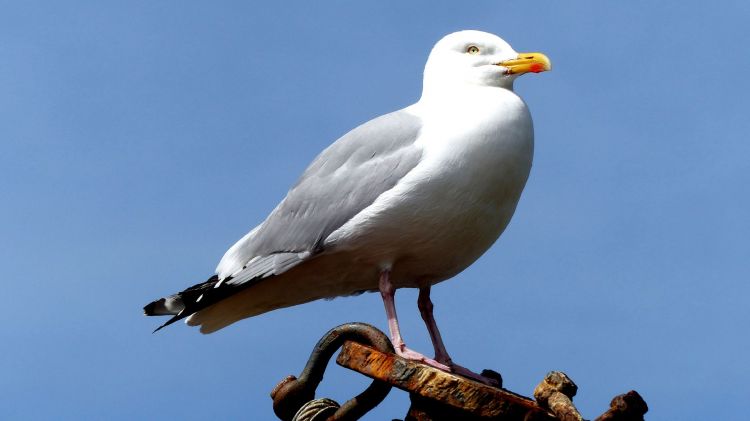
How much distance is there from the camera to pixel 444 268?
711 centimetres

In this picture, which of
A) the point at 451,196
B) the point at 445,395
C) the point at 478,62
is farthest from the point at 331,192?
the point at 445,395

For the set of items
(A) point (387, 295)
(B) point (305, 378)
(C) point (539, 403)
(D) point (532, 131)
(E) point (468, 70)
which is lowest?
(C) point (539, 403)

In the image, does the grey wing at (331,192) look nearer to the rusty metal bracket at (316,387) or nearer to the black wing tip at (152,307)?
the black wing tip at (152,307)

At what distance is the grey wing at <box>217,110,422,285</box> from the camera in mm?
6898

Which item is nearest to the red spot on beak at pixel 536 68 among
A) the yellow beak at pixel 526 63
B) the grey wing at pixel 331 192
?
the yellow beak at pixel 526 63

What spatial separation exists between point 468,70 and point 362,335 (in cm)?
283

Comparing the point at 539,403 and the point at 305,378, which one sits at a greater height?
the point at 305,378

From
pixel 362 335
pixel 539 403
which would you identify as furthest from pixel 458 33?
pixel 539 403

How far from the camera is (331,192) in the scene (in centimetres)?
712

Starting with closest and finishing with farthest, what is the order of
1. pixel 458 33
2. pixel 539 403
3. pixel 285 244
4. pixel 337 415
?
pixel 539 403, pixel 337 415, pixel 285 244, pixel 458 33

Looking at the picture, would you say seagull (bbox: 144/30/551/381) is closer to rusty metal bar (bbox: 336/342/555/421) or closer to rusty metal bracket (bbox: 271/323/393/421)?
rusty metal bracket (bbox: 271/323/393/421)

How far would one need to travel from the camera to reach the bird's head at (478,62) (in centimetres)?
742

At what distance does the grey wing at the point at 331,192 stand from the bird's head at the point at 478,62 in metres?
0.45

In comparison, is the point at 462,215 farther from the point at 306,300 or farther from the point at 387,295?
the point at 306,300
